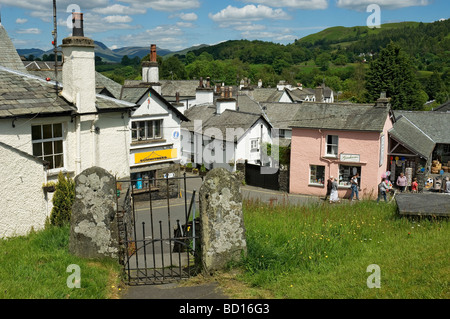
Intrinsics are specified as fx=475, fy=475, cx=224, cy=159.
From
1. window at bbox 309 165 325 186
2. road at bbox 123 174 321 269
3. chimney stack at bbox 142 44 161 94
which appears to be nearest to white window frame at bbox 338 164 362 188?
window at bbox 309 165 325 186

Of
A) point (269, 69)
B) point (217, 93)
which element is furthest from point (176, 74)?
point (217, 93)

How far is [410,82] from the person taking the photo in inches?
2566

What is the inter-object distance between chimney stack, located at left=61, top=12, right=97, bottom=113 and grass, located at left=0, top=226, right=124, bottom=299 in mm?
9771

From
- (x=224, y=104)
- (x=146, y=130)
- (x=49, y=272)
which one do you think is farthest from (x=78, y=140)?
(x=224, y=104)

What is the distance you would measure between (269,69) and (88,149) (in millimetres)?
153008

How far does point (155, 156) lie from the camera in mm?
26359

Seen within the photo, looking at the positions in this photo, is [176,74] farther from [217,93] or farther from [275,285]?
[275,285]

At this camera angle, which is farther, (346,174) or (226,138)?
(226,138)

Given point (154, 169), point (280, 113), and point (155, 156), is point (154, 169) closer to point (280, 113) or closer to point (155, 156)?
point (155, 156)

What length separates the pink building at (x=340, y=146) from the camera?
98.9 ft

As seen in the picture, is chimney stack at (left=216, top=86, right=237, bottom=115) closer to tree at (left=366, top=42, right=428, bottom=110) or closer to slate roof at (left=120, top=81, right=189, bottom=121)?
slate roof at (left=120, top=81, right=189, bottom=121)

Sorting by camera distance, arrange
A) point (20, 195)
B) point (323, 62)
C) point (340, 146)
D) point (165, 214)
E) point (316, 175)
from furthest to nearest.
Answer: point (323, 62)
point (316, 175)
point (340, 146)
point (165, 214)
point (20, 195)

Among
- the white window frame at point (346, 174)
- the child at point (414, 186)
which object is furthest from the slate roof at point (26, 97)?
the child at point (414, 186)

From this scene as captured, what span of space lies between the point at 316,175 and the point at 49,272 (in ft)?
82.8
